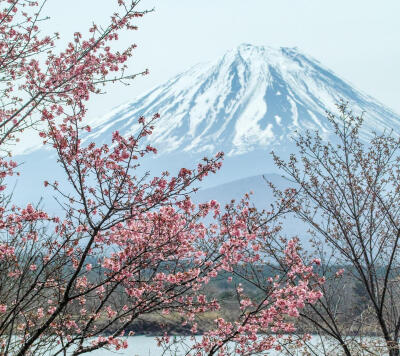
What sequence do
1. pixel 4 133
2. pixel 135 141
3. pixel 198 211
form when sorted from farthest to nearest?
pixel 4 133 → pixel 198 211 → pixel 135 141

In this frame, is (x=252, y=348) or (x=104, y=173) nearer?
(x=104, y=173)

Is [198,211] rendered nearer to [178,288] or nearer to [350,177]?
[178,288]

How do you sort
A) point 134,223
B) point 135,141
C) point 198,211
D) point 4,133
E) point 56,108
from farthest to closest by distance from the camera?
1. point 56,108
2. point 4,133
3. point 134,223
4. point 198,211
5. point 135,141

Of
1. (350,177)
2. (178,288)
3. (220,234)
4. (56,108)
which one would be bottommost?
(178,288)

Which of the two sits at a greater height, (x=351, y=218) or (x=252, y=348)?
(x=351, y=218)

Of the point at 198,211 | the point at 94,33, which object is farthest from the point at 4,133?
the point at 198,211

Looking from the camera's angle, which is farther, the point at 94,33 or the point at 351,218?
the point at 351,218

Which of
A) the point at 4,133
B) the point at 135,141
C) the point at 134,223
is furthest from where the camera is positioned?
the point at 4,133

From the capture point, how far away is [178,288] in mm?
5133

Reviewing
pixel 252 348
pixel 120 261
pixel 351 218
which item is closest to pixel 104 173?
pixel 120 261

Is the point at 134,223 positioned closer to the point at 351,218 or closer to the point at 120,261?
the point at 120,261

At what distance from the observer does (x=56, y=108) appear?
24.5ft

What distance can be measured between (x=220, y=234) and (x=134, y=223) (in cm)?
107

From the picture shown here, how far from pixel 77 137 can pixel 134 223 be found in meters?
1.57
